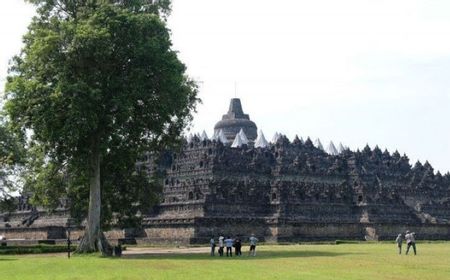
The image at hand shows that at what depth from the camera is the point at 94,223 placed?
39938 mm

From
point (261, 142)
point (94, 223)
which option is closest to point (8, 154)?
point (94, 223)

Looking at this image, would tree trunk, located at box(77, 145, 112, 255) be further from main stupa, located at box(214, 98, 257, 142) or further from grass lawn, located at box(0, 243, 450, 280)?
main stupa, located at box(214, 98, 257, 142)

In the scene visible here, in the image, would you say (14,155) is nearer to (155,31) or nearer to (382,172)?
(155,31)

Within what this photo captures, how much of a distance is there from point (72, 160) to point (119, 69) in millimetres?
5792

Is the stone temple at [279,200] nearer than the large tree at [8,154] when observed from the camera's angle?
No

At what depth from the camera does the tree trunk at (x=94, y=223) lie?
39625mm

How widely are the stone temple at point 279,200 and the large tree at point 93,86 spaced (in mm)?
17393

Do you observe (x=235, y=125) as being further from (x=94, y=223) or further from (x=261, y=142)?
(x=94, y=223)

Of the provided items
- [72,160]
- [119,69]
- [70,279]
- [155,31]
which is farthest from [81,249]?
[70,279]

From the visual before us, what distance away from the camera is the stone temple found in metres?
60.8

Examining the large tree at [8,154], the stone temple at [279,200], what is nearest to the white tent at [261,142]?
the stone temple at [279,200]

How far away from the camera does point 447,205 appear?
87.7 metres

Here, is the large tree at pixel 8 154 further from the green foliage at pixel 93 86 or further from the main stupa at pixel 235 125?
the main stupa at pixel 235 125

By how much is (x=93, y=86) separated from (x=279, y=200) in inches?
1254
